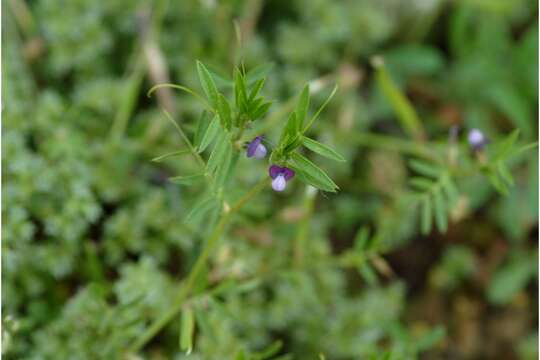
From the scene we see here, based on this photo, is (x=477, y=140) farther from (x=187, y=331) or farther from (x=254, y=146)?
(x=187, y=331)

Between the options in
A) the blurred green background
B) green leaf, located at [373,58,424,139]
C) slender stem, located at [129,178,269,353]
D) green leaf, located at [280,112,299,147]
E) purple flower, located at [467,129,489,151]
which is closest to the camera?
green leaf, located at [280,112,299,147]

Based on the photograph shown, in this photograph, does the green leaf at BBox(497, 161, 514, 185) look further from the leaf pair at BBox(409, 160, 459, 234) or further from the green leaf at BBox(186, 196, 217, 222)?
the green leaf at BBox(186, 196, 217, 222)

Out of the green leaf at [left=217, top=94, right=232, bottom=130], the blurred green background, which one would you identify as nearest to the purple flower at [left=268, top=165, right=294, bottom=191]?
the green leaf at [left=217, top=94, right=232, bottom=130]

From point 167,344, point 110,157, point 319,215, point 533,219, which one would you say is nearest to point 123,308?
point 167,344

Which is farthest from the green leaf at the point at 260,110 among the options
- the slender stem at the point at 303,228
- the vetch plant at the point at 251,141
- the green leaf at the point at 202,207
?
the slender stem at the point at 303,228

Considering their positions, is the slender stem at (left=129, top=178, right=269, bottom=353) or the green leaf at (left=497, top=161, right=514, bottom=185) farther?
the green leaf at (left=497, top=161, right=514, bottom=185)

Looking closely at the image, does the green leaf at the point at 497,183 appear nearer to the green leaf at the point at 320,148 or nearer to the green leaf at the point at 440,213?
the green leaf at the point at 440,213

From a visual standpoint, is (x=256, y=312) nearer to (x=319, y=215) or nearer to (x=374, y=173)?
(x=319, y=215)
